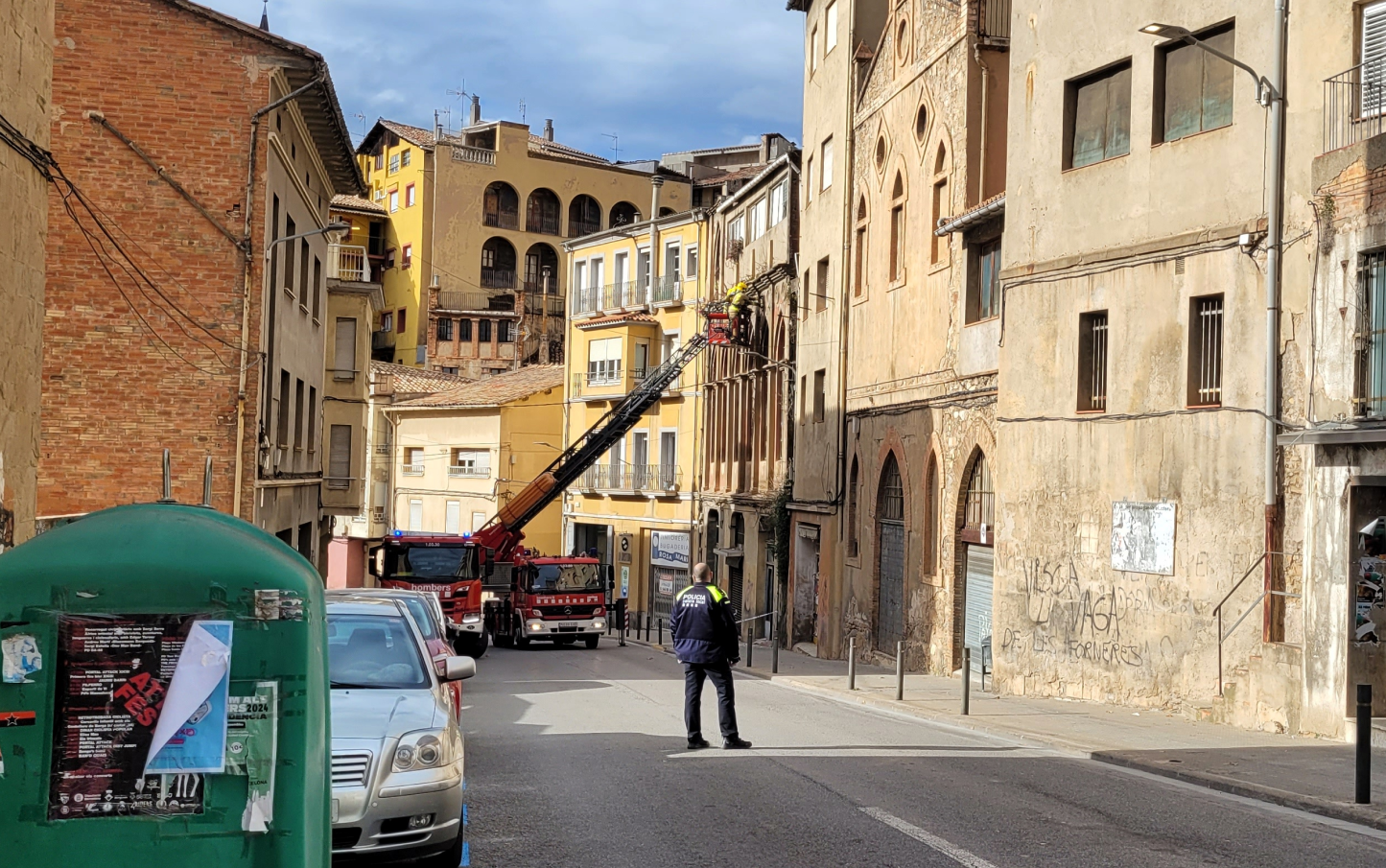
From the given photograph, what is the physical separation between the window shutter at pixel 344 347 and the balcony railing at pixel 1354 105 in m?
32.0

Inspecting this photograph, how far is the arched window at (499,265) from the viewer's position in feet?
256

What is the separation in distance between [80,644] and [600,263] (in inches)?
2311

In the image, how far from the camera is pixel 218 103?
2395 cm

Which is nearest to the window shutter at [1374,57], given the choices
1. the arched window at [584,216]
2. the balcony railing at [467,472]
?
the balcony railing at [467,472]

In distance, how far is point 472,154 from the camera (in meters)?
76.9

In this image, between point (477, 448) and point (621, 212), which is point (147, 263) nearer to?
point (477, 448)

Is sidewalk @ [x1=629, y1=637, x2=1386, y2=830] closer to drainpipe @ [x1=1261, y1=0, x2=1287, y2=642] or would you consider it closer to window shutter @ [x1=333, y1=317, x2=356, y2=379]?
drainpipe @ [x1=1261, y1=0, x2=1287, y2=642]

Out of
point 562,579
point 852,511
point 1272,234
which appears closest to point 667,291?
point 562,579

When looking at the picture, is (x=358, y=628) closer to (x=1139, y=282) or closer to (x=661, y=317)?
(x=1139, y=282)

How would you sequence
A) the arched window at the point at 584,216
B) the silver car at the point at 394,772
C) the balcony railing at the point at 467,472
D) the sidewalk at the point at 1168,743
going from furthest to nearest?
the arched window at the point at 584,216 → the balcony railing at the point at 467,472 → the sidewalk at the point at 1168,743 → the silver car at the point at 394,772

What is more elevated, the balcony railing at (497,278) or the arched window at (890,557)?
Answer: the balcony railing at (497,278)

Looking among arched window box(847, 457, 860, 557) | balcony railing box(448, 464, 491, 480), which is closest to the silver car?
arched window box(847, 457, 860, 557)

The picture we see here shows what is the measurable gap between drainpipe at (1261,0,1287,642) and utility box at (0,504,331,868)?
48.2 ft

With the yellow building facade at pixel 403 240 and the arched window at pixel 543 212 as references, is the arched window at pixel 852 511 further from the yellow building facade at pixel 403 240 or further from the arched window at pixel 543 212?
the arched window at pixel 543 212
